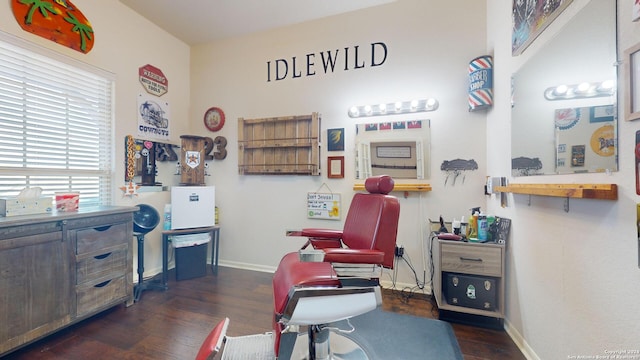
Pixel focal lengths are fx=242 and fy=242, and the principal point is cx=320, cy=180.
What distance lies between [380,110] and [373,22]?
105 cm

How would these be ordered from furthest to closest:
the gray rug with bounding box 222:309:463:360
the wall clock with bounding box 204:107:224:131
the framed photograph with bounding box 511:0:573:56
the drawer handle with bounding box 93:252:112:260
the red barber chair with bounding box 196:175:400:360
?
the wall clock with bounding box 204:107:224:131, the drawer handle with bounding box 93:252:112:260, the gray rug with bounding box 222:309:463:360, the framed photograph with bounding box 511:0:573:56, the red barber chair with bounding box 196:175:400:360

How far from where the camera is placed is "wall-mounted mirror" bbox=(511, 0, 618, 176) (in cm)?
104

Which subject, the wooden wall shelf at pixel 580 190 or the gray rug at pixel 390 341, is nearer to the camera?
the wooden wall shelf at pixel 580 190

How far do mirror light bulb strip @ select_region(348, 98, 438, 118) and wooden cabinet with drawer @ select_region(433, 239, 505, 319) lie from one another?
1.42 metres

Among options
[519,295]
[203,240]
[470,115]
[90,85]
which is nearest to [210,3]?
[90,85]

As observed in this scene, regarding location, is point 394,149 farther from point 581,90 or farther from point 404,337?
point 404,337

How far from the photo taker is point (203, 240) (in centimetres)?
308

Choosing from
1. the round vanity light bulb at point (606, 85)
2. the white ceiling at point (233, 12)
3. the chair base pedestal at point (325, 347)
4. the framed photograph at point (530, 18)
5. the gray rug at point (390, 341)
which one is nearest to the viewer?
the round vanity light bulb at point (606, 85)

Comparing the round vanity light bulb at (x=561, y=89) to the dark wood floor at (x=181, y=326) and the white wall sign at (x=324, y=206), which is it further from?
the white wall sign at (x=324, y=206)

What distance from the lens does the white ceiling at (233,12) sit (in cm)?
276

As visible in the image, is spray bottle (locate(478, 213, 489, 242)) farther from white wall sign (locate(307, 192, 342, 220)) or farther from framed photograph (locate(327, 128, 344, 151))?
framed photograph (locate(327, 128, 344, 151))

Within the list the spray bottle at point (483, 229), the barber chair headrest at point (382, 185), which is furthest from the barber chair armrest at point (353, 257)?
the spray bottle at point (483, 229)

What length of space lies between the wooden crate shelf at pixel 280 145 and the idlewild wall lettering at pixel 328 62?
589mm

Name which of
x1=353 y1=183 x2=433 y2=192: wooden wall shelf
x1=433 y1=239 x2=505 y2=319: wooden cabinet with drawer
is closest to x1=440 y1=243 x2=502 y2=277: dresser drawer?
x1=433 y1=239 x2=505 y2=319: wooden cabinet with drawer
